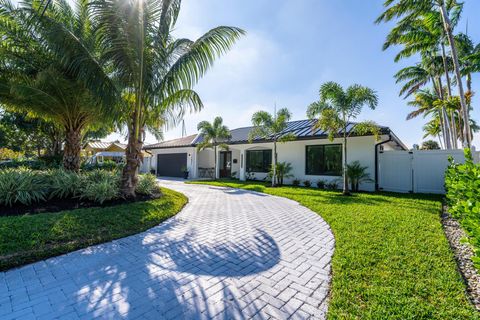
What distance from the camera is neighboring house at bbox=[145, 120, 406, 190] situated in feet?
40.5

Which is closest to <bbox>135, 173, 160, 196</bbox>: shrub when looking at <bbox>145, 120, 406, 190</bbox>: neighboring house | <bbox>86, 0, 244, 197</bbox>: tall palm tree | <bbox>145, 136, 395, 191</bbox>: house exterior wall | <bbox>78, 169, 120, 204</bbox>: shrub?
<bbox>86, 0, 244, 197</bbox>: tall palm tree

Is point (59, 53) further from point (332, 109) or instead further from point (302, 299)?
point (332, 109)

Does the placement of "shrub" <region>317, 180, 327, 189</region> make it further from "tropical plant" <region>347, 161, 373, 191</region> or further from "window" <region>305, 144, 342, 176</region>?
"tropical plant" <region>347, 161, 373, 191</region>

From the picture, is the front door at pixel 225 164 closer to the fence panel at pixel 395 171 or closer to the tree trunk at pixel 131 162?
the fence panel at pixel 395 171

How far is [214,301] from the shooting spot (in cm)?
263

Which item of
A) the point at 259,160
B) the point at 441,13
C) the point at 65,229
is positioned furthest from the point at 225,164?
the point at 441,13

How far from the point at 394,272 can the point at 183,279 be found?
315 centimetres

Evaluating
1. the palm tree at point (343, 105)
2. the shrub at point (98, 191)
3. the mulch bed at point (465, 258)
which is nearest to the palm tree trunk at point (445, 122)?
the palm tree at point (343, 105)

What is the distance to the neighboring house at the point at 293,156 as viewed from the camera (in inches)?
486

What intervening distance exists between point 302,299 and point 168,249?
Result: 8.66ft

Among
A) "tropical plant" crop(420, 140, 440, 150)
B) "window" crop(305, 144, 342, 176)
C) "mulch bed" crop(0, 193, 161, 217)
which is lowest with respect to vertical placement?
"mulch bed" crop(0, 193, 161, 217)

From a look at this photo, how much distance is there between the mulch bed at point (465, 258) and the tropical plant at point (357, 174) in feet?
19.3

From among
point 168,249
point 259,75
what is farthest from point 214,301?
point 259,75

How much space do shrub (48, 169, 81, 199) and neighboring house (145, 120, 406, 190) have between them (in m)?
11.1
